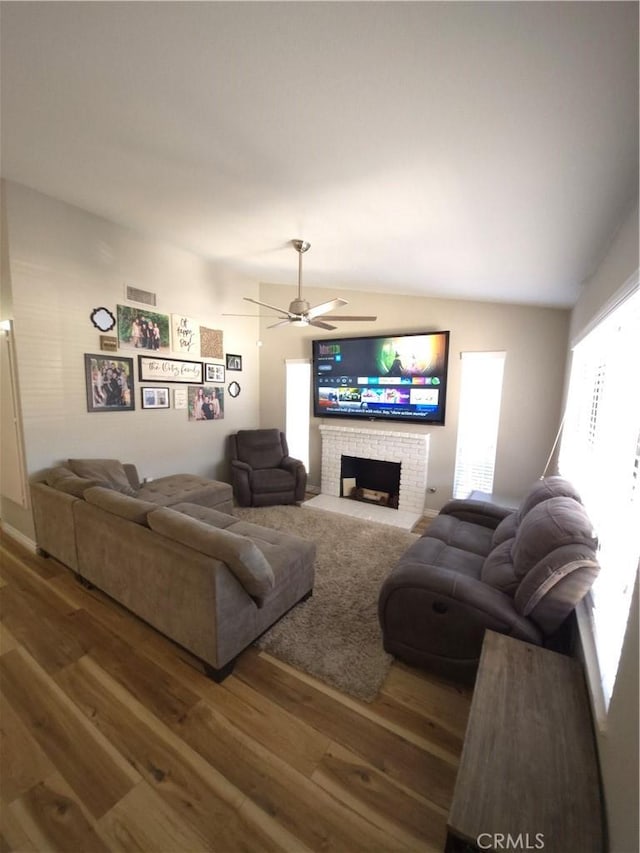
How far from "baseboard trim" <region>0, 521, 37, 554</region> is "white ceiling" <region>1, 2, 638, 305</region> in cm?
308

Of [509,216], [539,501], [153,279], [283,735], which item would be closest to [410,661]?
[283,735]

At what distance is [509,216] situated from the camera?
1897mm

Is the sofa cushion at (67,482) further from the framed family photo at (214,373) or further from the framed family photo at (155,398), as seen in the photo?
the framed family photo at (214,373)

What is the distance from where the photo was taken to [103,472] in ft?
9.94

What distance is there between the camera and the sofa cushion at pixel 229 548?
173 centimetres

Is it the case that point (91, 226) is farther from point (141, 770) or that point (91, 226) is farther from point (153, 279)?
point (141, 770)

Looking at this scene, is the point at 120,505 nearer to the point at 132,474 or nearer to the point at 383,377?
the point at 132,474

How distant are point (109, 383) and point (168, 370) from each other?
0.72 m

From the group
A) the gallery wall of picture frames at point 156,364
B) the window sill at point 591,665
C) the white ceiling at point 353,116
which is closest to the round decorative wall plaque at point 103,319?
the gallery wall of picture frames at point 156,364

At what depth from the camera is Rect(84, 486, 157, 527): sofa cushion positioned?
6.81 ft

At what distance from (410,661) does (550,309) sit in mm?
3679

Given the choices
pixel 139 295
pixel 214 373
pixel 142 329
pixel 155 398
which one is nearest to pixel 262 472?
pixel 214 373

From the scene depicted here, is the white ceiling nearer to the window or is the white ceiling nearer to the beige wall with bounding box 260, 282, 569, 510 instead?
the window

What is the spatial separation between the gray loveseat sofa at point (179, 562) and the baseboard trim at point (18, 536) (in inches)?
12.8
